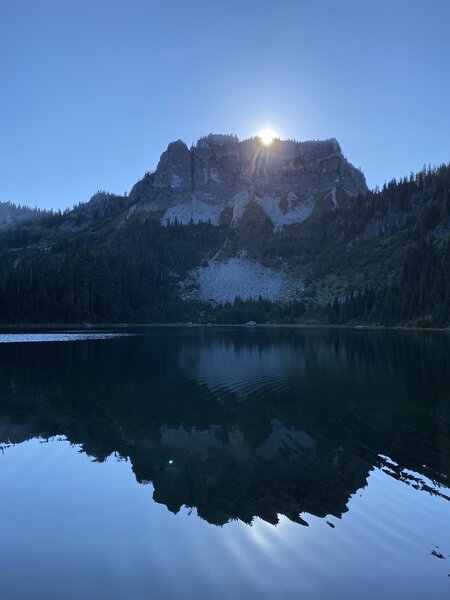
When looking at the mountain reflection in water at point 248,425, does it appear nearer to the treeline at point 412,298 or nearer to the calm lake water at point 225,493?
the calm lake water at point 225,493

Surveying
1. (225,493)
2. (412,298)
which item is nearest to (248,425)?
(225,493)

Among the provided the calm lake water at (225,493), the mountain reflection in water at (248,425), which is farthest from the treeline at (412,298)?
the calm lake water at (225,493)

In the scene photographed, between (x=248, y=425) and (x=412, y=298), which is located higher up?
(x=412, y=298)

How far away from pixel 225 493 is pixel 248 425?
29.6ft

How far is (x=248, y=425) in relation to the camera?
77.3 ft

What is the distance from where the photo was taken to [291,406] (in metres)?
28.2

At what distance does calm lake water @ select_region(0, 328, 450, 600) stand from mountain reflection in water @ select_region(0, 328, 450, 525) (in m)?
0.10

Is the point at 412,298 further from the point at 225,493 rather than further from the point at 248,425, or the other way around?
the point at 225,493

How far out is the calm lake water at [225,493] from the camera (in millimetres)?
9688

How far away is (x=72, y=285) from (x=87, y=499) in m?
160

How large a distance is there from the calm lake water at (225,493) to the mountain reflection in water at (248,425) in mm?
104

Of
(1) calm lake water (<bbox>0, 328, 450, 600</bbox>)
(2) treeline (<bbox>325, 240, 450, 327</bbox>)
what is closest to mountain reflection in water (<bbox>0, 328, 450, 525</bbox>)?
(1) calm lake water (<bbox>0, 328, 450, 600</bbox>)

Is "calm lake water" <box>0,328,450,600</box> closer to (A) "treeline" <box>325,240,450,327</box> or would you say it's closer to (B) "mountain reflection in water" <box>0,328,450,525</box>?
(B) "mountain reflection in water" <box>0,328,450,525</box>

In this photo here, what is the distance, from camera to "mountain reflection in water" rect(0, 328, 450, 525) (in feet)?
49.4
